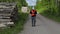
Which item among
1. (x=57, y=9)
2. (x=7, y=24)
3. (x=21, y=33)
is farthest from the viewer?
(x=57, y=9)

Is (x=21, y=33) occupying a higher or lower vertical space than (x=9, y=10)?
lower

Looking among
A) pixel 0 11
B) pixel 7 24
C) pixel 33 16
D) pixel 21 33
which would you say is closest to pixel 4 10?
pixel 0 11

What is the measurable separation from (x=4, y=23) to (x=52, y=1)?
21.4 meters

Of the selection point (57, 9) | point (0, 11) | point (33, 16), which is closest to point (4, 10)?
point (0, 11)

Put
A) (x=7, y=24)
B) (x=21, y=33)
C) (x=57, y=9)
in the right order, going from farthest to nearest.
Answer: (x=57, y=9) → (x=7, y=24) → (x=21, y=33)

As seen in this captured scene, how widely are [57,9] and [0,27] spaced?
69.7 feet

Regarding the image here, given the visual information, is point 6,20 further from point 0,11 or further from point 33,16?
point 33,16

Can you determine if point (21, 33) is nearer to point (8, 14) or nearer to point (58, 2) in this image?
point (8, 14)

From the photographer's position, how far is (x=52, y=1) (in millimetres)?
37438

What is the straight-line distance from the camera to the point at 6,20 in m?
17.2

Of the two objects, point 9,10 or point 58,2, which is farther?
point 58,2

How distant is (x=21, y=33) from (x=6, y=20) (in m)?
3.03

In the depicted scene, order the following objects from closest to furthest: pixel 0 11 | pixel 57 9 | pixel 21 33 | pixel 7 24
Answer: pixel 21 33
pixel 7 24
pixel 0 11
pixel 57 9

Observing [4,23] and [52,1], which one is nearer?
[4,23]
